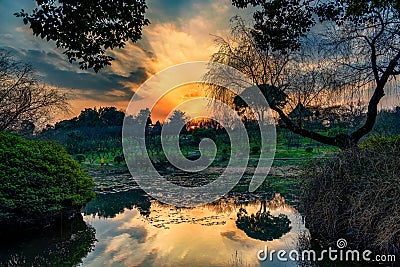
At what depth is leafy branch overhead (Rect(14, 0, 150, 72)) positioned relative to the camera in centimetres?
394

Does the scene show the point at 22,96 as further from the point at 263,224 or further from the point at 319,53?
the point at 319,53

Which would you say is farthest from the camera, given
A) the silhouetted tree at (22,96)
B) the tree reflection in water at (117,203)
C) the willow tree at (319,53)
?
the silhouetted tree at (22,96)

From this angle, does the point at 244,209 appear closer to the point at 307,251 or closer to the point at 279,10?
the point at 307,251

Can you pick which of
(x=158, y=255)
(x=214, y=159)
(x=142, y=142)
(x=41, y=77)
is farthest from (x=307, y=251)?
(x=142, y=142)

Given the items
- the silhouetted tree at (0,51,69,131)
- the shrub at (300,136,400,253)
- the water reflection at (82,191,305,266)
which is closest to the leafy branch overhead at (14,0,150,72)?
the water reflection at (82,191,305,266)

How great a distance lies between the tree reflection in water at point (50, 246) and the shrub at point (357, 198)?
464 cm

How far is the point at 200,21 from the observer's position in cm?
1045

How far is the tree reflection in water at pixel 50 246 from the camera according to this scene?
586 cm

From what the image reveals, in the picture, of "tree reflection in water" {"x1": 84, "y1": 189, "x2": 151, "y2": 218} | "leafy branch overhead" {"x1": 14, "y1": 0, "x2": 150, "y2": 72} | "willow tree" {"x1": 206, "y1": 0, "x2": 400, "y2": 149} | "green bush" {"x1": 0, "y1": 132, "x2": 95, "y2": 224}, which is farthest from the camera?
"tree reflection in water" {"x1": 84, "y1": 189, "x2": 151, "y2": 218}

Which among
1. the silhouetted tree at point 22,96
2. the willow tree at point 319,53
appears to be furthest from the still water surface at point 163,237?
the silhouetted tree at point 22,96

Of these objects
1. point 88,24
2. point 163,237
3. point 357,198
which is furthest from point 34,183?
point 357,198

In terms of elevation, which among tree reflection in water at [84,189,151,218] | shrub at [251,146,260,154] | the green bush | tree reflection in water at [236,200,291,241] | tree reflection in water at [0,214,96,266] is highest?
shrub at [251,146,260,154]

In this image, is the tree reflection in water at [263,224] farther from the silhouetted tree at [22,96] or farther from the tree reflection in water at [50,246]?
the silhouetted tree at [22,96]

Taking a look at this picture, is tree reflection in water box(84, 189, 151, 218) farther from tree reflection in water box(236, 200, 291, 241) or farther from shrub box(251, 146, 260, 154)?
shrub box(251, 146, 260, 154)
